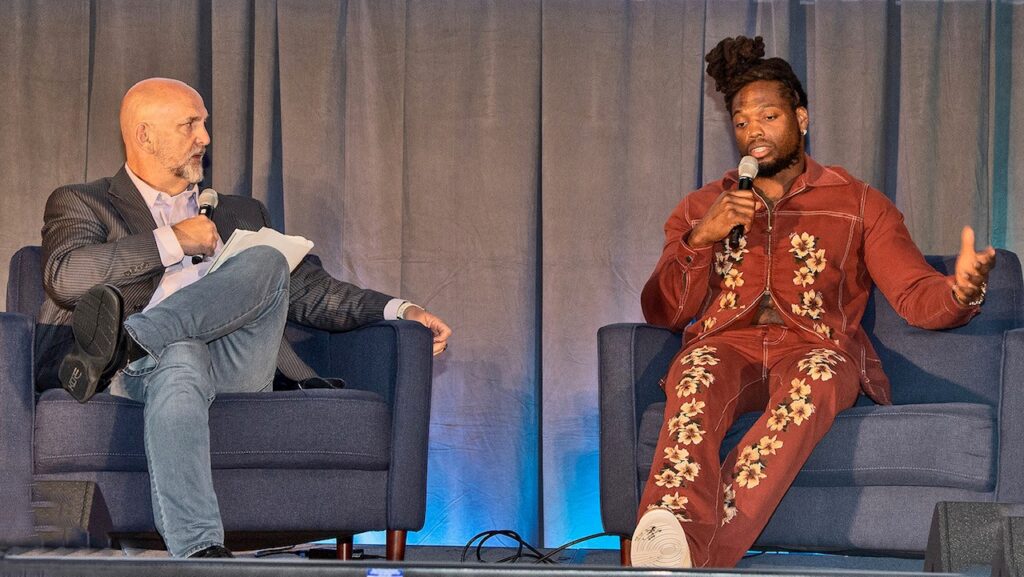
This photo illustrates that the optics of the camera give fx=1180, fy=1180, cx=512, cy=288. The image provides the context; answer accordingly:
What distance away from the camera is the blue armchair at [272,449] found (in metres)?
2.26

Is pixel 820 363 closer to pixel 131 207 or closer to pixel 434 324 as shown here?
pixel 434 324

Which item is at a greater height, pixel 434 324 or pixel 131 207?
pixel 131 207

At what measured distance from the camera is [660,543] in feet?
6.57

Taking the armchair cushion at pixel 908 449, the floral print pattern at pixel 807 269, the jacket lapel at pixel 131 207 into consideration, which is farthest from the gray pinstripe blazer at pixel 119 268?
the armchair cushion at pixel 908 449

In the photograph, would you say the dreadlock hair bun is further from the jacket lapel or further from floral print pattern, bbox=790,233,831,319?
the jacket lapel

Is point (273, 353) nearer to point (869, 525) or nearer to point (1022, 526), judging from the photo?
point (869, 525)

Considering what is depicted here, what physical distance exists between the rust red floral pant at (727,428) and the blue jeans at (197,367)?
0.82 m

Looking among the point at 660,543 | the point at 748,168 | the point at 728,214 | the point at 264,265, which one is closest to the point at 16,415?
the point at 264,265

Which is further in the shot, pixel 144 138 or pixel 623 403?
pixel 144 138

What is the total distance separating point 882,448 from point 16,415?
1688 millimetres

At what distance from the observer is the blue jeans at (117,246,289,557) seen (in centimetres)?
209

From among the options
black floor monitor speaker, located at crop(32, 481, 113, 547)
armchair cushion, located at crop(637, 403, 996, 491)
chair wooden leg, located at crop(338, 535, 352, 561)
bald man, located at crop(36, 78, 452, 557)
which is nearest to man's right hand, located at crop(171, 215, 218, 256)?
bald man, located at crop(36, 78, 452, 557)

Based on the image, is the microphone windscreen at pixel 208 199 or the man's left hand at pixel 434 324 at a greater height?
the microphone windscreen at pixel 208 199

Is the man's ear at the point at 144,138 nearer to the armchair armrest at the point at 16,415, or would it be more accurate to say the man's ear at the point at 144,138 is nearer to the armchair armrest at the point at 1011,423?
the armchair armrest at the point at 16,415
